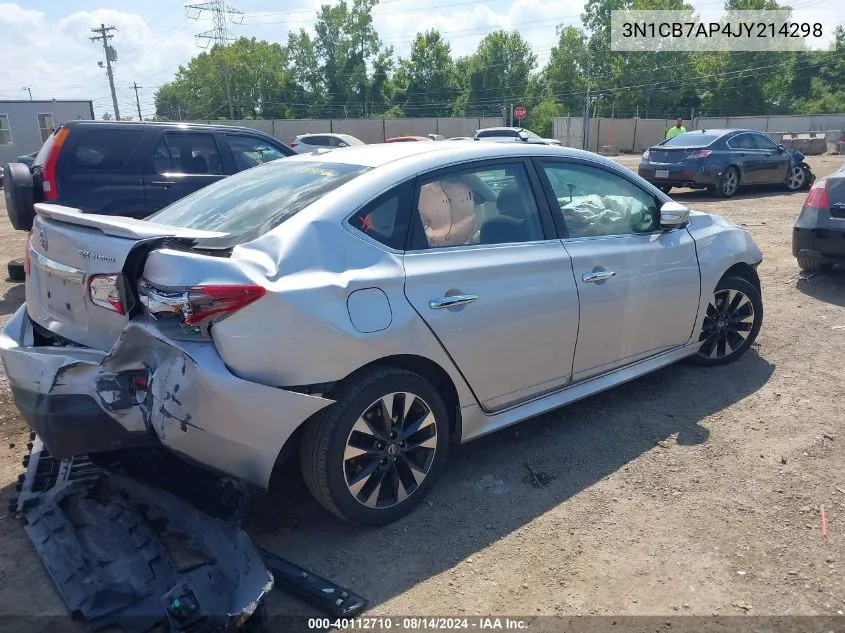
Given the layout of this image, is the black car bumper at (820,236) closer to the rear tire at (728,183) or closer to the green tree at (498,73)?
the rear tire at (728,183)

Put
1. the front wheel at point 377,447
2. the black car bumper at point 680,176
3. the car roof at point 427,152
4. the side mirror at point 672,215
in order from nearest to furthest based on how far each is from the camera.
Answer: the front wheel at point 377,447 → the car roof at point 427,152 → the side mirror at point 672,215 → the black car bumper at point 680,176

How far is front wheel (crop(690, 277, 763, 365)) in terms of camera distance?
484 cm

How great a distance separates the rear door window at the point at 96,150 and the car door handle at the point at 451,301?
5.40m

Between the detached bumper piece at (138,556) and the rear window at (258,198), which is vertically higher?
the rear window at (258,198)

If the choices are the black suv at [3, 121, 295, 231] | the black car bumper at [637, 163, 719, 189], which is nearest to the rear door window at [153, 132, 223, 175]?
the black suv at [3, 121, 295, 231]

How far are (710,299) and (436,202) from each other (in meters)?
2.36

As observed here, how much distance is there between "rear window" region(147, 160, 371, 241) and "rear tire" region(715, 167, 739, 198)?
497 inches

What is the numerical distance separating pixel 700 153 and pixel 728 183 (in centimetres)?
102

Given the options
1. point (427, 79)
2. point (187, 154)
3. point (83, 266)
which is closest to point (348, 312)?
point (83, 266)

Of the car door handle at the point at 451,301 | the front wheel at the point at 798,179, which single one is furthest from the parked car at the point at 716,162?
the car door handle at the point at 451,301

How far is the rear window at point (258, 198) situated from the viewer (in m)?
3.12

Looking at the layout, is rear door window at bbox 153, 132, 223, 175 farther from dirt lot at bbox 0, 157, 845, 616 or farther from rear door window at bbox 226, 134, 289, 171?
dirt lot at bbox 0, 157, 845, 616

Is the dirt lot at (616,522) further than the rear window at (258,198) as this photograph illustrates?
No

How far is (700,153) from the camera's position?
552 inches
